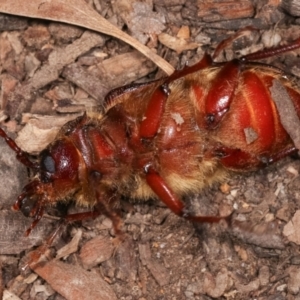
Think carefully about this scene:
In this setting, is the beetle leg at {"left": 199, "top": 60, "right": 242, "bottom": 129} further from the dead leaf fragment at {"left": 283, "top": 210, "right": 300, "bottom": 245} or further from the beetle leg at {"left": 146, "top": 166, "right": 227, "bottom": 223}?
the dead leaf fragment at {"left": 283, "top": 210, "right": 300, "bottom": 245}

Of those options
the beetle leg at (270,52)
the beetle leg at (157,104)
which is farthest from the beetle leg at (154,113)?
the beetle leg at (270,52)

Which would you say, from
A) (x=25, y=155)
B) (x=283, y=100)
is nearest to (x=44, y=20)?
(x=25, y=155)

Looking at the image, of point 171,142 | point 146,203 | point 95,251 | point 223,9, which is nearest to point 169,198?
point 171,142

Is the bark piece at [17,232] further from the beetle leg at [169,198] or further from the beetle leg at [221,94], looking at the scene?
the beetle leg at [221,94]

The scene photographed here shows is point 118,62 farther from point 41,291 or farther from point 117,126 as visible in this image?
point 41,291

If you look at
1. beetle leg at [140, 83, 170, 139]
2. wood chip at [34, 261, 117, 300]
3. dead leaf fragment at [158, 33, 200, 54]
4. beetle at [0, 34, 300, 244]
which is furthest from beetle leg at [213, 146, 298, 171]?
wood chip at [34, 261, 117, 300]

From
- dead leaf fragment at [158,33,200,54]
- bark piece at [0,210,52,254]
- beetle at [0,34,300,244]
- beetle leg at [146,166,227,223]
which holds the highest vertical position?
dead leaf fragment at [158,33,200,54]

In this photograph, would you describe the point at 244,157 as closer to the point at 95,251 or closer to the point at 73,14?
the point at 95,251
